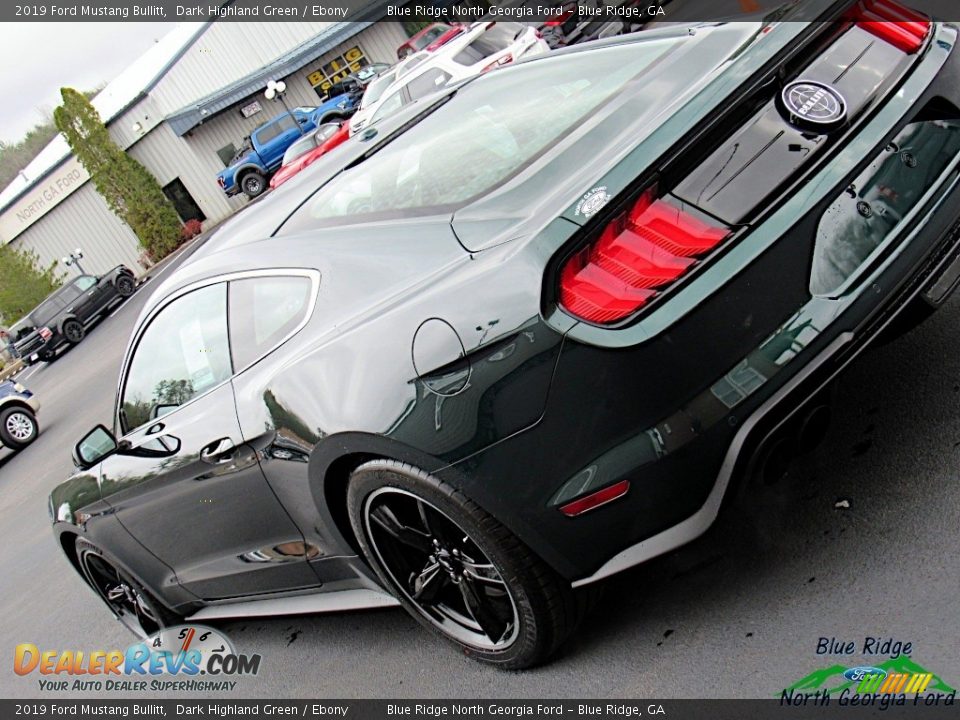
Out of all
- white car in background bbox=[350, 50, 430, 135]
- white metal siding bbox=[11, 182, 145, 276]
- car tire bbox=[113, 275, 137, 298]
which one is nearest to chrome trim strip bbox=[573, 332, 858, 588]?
white car in background bbox=[350, 50, 430, 135]

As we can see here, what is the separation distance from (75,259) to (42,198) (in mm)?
2938

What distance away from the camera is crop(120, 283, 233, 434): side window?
3.31 metres

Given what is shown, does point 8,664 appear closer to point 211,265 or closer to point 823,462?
point 211,265

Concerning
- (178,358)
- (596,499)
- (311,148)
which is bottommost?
(311,148)

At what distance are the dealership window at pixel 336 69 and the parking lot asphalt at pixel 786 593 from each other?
3657cm

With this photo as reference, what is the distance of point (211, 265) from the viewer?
11.2 ft

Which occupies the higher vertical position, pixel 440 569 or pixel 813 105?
pixel 813 105

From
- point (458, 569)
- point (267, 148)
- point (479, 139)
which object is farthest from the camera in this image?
point (267, 148)

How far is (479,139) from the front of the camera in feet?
10.0

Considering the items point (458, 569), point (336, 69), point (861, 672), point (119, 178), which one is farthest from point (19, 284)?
point (861, 672)

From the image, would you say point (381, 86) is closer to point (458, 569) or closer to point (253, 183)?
point (253, 183)

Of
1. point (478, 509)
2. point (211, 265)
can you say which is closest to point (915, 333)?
point (478, 509)

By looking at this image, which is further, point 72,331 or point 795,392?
point 72,331

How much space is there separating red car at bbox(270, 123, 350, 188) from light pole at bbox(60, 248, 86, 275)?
1776 cm
